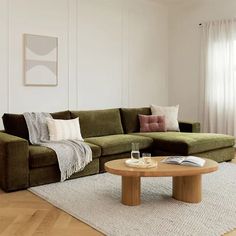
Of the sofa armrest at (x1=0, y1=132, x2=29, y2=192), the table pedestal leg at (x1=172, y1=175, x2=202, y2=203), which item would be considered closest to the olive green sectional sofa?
the sofa armrest at (x1=0, y1=132, x2=29, y2=192)

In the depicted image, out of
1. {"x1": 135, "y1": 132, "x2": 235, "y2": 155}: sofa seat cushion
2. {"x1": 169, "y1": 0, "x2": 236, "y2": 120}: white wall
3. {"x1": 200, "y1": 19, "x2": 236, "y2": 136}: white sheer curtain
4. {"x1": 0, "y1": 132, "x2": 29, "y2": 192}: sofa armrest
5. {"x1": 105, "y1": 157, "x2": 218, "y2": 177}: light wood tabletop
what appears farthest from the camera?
{"x1": 169, "y1": 0, "x2": 236, "y2": 120}: white wall

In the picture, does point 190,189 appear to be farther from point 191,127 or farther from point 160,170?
point 191,127

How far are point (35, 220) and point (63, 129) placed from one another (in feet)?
5.74

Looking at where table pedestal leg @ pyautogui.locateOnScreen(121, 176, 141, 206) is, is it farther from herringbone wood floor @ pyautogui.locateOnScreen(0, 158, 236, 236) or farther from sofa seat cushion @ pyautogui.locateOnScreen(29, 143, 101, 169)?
sofa seat cushion @ pyautogui.locateOnScreen(29, 143, 101, 169)

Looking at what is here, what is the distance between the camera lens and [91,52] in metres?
5.61

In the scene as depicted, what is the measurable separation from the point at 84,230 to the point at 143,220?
1.64 feet

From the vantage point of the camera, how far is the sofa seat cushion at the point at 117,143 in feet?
14.2

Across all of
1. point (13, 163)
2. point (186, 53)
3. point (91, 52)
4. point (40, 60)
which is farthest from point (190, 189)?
point (186, 53)

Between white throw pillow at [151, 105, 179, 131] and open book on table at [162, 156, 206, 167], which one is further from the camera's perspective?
white throw pillow at [151, 105, 179, 131]

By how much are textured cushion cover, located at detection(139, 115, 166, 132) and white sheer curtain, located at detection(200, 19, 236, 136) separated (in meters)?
1.17

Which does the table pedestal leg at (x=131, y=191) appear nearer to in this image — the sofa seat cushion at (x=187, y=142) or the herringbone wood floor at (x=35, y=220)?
the herringbone wood floor at (x=35, y=220)

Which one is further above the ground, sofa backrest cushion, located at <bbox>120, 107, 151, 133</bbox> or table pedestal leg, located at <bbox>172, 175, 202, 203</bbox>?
sofa backrest cushion, located at <bbox>120, 107, 151, 133</bbox>

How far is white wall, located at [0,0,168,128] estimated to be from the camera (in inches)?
189

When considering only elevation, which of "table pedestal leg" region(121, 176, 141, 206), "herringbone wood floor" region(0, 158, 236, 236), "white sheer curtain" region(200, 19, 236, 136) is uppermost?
"white sheer curtain" region(200, 19, 236, 136)
